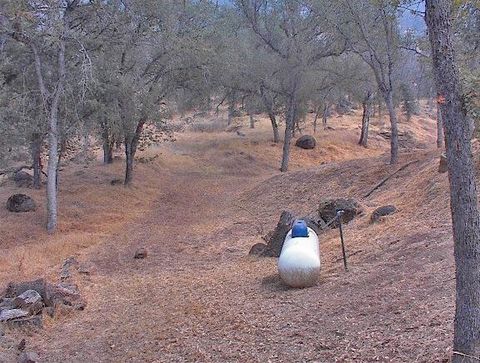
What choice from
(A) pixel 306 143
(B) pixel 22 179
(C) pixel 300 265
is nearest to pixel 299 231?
(C) pixel 300 265

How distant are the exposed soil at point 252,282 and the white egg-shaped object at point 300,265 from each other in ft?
0.60

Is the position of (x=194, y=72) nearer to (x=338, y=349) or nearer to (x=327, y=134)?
(x=327, y=134)

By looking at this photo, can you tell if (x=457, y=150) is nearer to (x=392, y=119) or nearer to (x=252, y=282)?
(x=252, y=282)

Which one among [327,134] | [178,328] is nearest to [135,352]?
[178,328]

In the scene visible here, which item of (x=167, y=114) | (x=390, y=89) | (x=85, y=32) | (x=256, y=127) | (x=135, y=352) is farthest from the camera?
(x=256, y=127)

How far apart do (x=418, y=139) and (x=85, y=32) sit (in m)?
30.9

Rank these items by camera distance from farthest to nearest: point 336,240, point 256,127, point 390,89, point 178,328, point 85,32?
1. point 256,127
2. point 390,89
3. point 85,32
4. point 336,240
5. point 178,328

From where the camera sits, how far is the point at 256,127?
157 ft

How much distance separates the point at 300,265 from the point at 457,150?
505cm

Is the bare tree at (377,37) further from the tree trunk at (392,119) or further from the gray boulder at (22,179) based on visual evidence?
the gray boulder at (22,179)

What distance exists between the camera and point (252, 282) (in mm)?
10547

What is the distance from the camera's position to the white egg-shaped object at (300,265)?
9266 mm

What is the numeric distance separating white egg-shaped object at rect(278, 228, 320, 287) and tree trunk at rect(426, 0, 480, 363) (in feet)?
15.0

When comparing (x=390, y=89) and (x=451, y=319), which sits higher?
(x=390, y=89)
